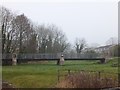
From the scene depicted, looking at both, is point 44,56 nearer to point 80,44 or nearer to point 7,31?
point 7,31

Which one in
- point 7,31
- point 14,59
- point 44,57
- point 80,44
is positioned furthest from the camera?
point 80,44

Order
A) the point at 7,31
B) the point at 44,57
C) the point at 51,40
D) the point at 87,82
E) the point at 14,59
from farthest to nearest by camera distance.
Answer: the point at 51,40 → the point at 44,57 → the point at 7,31 → the point at 14,59 → the point at 87,82

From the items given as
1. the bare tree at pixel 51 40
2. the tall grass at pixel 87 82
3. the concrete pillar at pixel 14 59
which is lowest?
the tall grass at pixel 87 82

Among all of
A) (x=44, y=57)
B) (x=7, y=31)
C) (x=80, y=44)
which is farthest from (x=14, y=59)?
(x=80, y=44)

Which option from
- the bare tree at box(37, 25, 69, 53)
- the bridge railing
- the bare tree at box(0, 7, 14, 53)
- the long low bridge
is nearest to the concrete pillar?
the long low bridge

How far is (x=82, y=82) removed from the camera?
54.6ft

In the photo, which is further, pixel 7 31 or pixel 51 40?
pixel 51 40

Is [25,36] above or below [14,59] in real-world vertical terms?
Answer: above

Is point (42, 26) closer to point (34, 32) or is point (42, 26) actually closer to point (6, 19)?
point (34, 32)

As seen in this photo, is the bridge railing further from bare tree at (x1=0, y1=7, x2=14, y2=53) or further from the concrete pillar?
bare tree at (x1=0, y1=7, x2=14, y2=53)

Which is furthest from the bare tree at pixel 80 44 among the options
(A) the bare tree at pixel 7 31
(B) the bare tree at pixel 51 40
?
(A) the bare tree at pixel 7 31

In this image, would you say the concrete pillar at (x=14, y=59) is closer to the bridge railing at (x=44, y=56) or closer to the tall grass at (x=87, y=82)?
the bridge railing at (x=44, y=56)

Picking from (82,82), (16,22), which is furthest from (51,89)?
(16,22)

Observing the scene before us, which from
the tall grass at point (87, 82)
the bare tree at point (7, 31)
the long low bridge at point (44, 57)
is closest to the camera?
the tall grass at point (87, 82)
